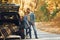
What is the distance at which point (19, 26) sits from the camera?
4461 millimetres

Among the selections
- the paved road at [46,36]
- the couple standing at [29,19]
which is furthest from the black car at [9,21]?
the paved road at [46,36]

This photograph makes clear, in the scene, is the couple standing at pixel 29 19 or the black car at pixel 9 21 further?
the couple standing at pixel 29 19

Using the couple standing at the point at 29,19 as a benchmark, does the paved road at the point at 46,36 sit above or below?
below

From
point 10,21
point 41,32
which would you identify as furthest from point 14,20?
point 41,32

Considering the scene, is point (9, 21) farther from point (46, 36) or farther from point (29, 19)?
point (46, 36)

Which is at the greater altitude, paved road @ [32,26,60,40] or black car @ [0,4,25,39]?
black car @ [0,4,25,39]

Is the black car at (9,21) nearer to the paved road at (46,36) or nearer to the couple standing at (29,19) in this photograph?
the couple standing at (29,19)

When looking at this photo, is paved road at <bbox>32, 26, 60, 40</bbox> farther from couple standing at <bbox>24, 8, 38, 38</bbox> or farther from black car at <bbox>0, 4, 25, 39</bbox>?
black car at <bbox>0, 4, 25, 39</bbox>

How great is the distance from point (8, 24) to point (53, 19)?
2.25 ft

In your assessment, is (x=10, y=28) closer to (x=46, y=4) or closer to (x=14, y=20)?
(x=14, y=20)

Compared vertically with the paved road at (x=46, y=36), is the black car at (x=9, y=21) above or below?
above

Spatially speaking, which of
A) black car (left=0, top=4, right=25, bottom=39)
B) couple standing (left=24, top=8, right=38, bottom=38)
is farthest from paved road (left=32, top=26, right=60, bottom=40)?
black car (left=0, top=4, right=25, bottom=39)

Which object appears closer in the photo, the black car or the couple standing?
the black car

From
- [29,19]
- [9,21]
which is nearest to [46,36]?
[29,19]
